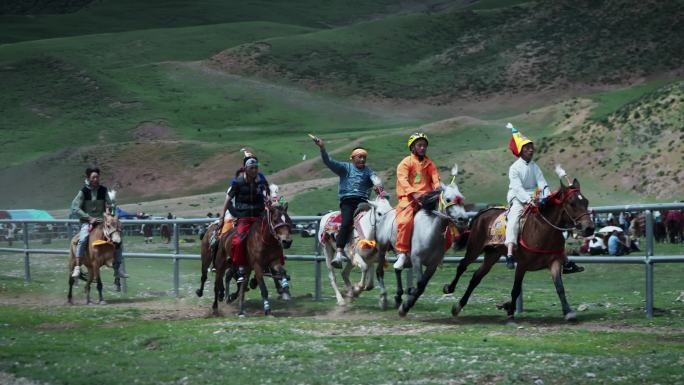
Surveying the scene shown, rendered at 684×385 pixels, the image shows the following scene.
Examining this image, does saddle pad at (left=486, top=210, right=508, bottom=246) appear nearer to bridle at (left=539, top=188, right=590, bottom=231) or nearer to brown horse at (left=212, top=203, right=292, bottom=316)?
bridle at (left=539, top=188, right=590, bottom=231)

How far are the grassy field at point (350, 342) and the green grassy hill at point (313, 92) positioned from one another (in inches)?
1731

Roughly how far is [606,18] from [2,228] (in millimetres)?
114484

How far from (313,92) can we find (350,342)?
378 feet

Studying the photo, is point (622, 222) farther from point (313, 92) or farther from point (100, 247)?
point (313, 92)

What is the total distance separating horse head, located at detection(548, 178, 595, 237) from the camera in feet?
52.2

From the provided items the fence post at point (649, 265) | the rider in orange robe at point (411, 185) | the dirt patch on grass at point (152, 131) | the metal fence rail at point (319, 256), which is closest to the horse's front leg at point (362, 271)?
the metal fence rail at point (319, 256)

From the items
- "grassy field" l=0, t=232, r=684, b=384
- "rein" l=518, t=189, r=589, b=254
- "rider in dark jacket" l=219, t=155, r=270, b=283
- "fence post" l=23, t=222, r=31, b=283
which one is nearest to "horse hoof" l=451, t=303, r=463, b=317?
"grassy field" l=0, t=232, r=684, b=384

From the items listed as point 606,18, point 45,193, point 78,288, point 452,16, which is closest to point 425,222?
point 78,288

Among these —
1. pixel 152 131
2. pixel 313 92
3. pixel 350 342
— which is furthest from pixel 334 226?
pixel 313 92

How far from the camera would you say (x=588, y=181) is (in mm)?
63469

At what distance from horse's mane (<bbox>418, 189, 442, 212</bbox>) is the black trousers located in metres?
2.57

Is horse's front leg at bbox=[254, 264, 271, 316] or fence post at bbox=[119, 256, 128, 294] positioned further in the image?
fence post at bbox=[119, 256, 128, 294]

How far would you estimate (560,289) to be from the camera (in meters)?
16.2

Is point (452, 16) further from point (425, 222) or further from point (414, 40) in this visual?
point (425, 222)
